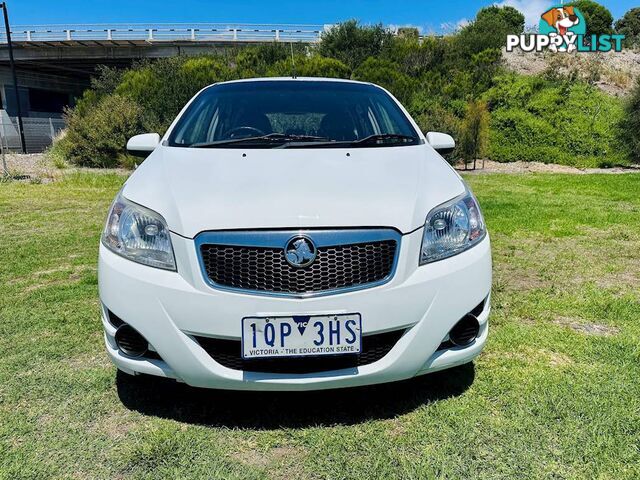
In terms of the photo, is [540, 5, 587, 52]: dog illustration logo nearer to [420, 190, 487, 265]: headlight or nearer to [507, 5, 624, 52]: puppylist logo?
[507, 5, 624, 52]: puppylist logo

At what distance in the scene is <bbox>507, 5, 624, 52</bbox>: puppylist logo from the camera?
929 inches

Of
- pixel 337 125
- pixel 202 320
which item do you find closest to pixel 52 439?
pixel 202 320

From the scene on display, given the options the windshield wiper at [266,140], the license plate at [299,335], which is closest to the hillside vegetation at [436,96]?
the windshield wiper at [266,140]

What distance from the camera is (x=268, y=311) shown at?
Answer: 1.70 metres

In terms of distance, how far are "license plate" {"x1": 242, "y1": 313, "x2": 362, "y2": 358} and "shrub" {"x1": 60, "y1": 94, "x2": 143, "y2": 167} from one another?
14.7m

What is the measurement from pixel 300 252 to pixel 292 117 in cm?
160

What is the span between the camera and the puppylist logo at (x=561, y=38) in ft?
77.4

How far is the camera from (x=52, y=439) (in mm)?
1895

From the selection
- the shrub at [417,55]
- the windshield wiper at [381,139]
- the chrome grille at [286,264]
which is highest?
the shrub at [417,55]

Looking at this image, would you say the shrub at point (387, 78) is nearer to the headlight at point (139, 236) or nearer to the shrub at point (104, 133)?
the shrub at point (104, 133)

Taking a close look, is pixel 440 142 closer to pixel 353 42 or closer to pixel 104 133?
pixel 104 133

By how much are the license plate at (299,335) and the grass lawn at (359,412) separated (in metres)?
0.41

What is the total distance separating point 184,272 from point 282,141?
116cm

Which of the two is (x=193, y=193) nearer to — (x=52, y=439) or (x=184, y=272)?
(x=184, y=272)
